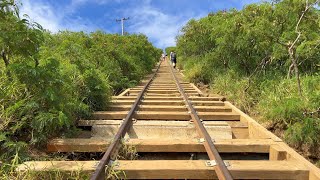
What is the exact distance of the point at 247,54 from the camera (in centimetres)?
1120

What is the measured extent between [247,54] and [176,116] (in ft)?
16.4

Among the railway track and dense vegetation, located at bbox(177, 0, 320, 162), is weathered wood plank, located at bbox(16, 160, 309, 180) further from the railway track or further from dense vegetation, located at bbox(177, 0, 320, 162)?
dense vegetation, located at bbox(177, 0, 320, 162)

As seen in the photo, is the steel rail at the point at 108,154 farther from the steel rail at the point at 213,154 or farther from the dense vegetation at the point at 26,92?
the steel rail at the point at 213,154

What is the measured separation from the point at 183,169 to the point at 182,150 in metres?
0.95

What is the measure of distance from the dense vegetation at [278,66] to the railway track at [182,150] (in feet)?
2.23

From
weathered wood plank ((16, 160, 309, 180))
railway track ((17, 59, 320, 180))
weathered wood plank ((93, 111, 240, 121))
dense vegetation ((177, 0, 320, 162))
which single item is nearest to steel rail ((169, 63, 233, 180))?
railway track ((17, 59, 320, 180))

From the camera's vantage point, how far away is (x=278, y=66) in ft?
34.4

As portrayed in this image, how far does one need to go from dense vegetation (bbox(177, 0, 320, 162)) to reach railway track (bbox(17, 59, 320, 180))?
2.23 ft

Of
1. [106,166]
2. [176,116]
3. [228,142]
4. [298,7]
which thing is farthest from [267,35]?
[106,166]

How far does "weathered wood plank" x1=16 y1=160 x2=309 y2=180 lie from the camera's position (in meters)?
3.86

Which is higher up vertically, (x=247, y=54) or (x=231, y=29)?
(x=231, y=29)

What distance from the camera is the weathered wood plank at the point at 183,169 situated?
3.86 metres

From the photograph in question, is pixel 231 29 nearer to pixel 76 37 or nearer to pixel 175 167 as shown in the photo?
pixel 76 37

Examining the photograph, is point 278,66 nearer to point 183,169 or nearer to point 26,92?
point 183,169
